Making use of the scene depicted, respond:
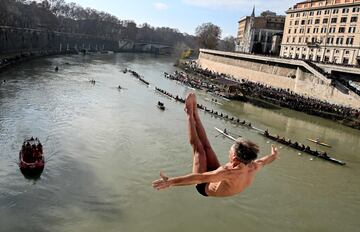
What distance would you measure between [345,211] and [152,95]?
1194 inches

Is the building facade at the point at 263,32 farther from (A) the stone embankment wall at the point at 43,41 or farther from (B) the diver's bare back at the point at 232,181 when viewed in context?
(B) the diver's bare back at the point at 232,181

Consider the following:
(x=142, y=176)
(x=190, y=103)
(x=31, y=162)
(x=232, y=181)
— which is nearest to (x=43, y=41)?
(x=31, y=162)

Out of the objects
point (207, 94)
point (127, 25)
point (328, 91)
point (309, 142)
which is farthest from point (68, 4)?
point (309, 142)

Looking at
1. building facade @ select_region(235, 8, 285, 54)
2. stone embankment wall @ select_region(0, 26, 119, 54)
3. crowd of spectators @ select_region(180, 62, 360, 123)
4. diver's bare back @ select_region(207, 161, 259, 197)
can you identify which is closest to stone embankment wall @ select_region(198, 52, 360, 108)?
crowd of spectators @ select_region(180, 62, 360, 123)

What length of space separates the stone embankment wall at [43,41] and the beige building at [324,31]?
48709 mm

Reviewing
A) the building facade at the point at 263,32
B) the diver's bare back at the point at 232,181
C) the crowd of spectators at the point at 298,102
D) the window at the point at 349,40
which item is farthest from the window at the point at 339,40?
the diver's bare back at the point at 232,181

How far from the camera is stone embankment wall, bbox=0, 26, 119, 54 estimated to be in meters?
68.8

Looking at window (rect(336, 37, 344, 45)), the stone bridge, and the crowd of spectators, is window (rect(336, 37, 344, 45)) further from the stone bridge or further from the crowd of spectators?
the stone bridge

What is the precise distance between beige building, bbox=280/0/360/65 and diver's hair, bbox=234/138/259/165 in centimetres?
5053

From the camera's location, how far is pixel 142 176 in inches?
766

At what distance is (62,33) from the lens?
4220 inches

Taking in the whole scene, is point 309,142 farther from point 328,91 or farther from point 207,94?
point 207,94

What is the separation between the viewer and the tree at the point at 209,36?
10494 centimetres

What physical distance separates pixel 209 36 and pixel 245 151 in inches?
4112
